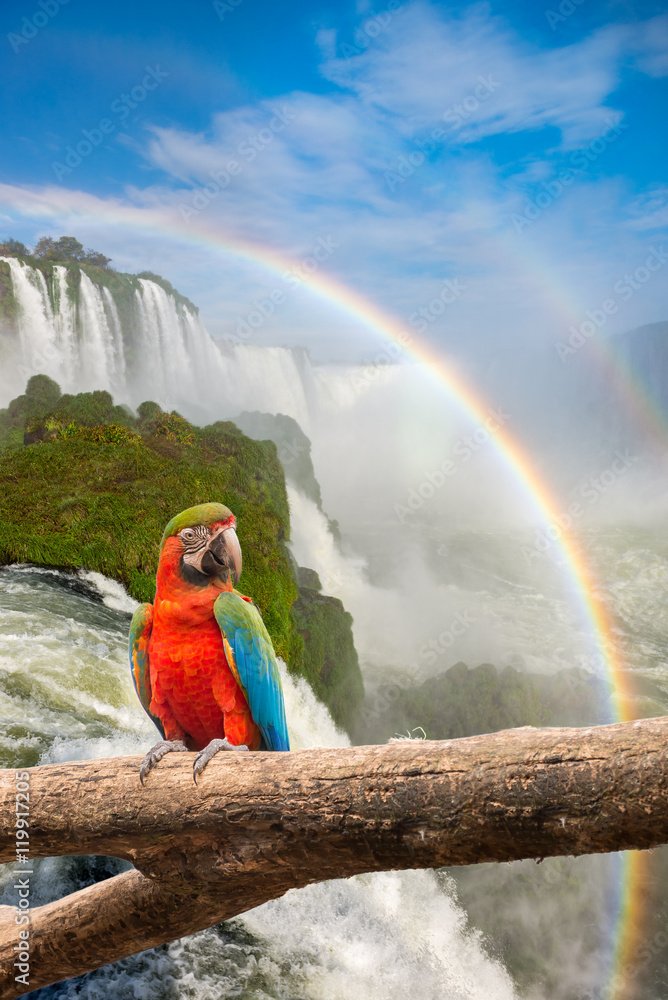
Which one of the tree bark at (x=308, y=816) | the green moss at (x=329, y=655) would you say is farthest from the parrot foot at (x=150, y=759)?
the green moss at (x=329, y=655)

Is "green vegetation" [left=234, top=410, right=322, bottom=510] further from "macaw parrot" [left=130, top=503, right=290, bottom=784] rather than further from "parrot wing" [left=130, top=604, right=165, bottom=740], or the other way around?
"macaw parrot" [left=130, top=503, right=290, bottom=784]

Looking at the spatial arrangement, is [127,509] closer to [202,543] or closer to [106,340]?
[202,543]

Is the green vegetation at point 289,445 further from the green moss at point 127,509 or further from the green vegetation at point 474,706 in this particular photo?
the green vegetation at point 474,706

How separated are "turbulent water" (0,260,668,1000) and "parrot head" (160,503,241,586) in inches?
117

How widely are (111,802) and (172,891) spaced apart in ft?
1.55

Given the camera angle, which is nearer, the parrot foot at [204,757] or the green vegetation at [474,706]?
the parrot foot at [204,757]

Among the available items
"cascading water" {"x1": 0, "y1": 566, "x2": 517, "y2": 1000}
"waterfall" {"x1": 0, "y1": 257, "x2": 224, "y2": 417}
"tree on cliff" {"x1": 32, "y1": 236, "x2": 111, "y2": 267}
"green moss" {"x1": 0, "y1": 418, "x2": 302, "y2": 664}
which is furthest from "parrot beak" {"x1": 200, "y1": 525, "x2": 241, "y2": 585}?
"tree on cliff" {"x1": 32, "y1": 236, "x2": 111, "y2": 267}

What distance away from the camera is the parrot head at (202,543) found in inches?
115

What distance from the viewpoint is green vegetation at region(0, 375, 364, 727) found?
341 inches

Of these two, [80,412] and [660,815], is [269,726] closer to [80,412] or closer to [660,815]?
[660,815]

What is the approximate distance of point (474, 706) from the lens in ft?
49.1

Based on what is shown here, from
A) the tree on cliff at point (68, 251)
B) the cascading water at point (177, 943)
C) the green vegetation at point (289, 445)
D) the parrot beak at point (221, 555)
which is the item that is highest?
the tree on cliff at point (68, 251)

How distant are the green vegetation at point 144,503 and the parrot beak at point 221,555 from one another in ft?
20.0

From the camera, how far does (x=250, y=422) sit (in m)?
29.6
